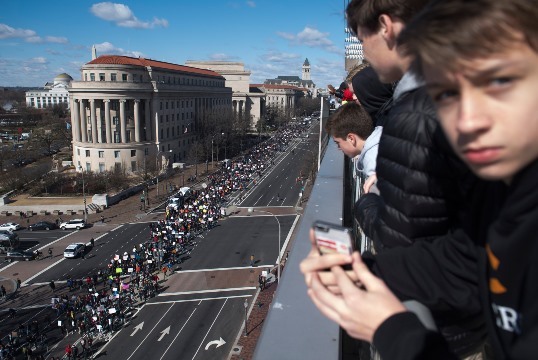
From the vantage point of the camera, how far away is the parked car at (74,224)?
101ft

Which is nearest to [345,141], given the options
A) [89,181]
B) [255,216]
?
[255,216]

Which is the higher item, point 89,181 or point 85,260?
point 89,181

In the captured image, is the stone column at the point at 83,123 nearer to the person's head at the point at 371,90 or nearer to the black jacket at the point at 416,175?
the person's head at the point at 371,90

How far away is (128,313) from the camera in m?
18.5

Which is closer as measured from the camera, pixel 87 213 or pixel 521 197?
pixel 521 197

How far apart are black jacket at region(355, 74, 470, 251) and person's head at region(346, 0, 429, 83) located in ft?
1.17

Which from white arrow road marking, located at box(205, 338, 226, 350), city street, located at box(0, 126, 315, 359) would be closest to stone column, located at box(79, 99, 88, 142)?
city street, located at box(0, 126, 315, 359)

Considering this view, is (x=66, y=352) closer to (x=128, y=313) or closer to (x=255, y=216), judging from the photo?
(x=128, y=313)

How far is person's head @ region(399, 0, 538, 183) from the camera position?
909 millimetres

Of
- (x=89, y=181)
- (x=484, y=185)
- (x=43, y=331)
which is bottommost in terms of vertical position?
(x=43, y=331)

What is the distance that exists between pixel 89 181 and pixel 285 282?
42234mm

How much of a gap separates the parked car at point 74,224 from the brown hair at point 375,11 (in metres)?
32.4

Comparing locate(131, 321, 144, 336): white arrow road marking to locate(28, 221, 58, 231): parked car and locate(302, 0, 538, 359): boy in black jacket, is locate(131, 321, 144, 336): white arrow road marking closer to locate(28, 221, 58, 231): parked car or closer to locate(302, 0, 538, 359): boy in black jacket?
locate(28, 221, 58, 231): parked car

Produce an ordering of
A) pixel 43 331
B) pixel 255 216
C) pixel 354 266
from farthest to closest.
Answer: pixel 255 216 < pixel 43 331 < pixel 354 266
